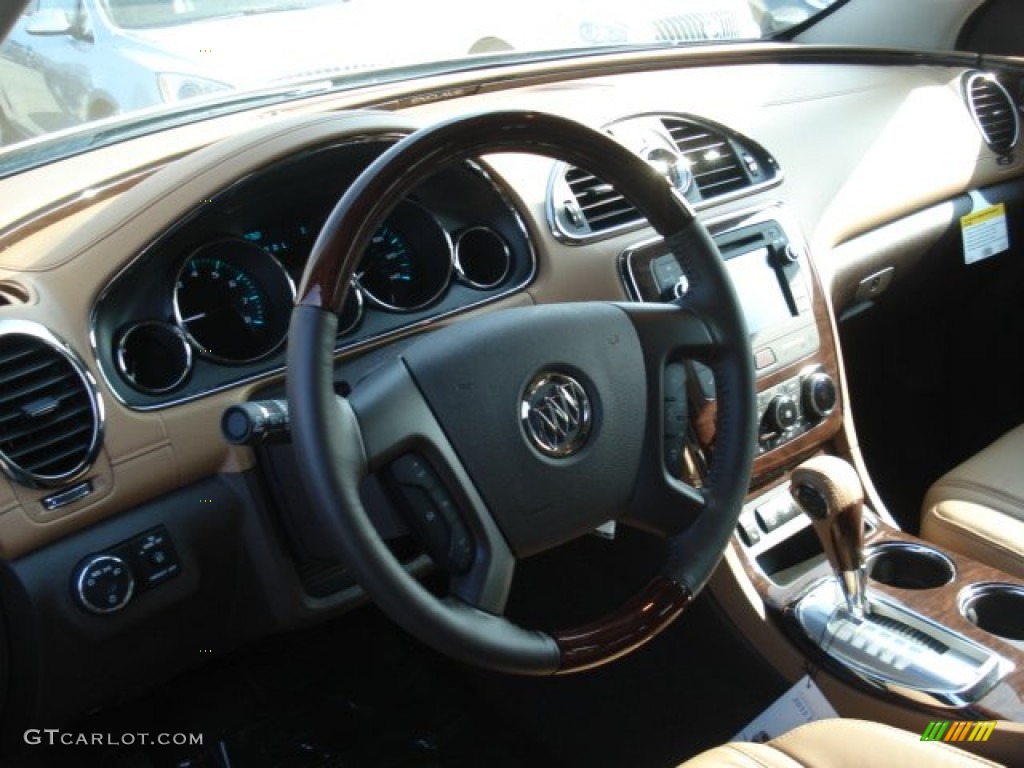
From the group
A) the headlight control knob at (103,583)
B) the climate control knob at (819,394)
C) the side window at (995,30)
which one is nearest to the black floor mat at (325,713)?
the headlight control knob at (103,583)

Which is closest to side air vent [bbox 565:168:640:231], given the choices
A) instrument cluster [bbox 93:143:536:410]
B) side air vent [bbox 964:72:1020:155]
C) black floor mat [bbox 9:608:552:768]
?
instrument cluster [bbox 93:143:536:410]

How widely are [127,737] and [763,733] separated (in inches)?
39.2

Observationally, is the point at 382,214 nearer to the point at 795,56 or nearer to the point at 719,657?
the point at 719,657

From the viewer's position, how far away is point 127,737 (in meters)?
1.79

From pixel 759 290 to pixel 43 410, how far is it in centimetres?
117

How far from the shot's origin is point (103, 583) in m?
1.35

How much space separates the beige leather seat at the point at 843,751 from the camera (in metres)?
1.29

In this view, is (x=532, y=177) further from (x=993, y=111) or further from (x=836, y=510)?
(x=993, y=111)

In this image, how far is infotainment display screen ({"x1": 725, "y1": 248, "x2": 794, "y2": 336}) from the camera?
6.23 feet

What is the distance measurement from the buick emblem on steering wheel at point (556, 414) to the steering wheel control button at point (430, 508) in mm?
124

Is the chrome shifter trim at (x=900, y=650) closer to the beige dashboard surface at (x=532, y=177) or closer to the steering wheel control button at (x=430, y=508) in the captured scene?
the beige dashboard surface at (x=532, y=177)

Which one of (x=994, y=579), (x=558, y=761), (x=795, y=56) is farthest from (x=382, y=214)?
(x=795, y=56)

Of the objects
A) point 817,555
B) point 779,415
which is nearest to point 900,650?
point 817,555

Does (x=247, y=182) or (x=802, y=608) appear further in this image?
(x=802, y=608)
